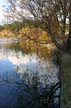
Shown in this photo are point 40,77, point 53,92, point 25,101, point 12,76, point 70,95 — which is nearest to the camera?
point 70,95

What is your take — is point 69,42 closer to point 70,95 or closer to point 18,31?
point 18,31

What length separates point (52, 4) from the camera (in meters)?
13.0

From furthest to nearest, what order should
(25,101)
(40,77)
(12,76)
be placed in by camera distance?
(12,76), (40,77), (25,101)

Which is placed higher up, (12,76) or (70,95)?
(70,95)

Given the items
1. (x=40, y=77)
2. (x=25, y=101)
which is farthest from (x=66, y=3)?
(x=25, y=101)

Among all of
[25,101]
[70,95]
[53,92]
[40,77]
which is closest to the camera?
[70,95]

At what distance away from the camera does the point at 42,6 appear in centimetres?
1302

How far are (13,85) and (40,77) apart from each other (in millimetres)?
1417

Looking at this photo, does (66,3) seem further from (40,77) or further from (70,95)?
(70,95)

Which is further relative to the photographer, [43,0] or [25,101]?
[43,0]

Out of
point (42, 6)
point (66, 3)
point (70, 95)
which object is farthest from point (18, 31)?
point (70, 95)

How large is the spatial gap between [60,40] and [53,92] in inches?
179

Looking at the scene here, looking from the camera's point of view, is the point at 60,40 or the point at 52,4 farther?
the point at 60,40

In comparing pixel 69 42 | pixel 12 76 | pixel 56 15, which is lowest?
pixel 12 76
